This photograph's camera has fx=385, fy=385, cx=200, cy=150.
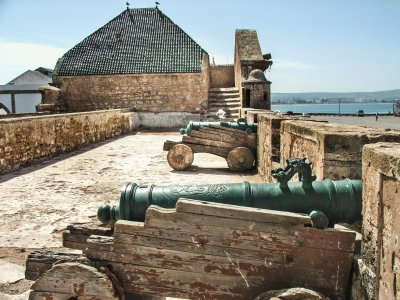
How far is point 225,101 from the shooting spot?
1745 centimetres

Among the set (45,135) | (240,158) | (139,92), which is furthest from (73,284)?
(139,92)

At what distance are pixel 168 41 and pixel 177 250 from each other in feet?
63.3

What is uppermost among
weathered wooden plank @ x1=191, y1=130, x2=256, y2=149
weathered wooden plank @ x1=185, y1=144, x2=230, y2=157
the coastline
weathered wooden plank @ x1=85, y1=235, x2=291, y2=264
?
weathered wooden plank @ x1=191, y1=130, x2=256, y2=149

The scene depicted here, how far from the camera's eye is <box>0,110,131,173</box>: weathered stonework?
777cm

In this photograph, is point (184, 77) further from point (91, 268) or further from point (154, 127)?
point (91, 268)

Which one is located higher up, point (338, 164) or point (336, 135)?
point (336, 135)

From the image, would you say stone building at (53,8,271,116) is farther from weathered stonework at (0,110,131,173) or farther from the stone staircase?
weathered stonework at (0,110,131,173)

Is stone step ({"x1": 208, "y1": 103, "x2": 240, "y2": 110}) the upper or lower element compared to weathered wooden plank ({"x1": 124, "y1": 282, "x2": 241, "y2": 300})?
upper

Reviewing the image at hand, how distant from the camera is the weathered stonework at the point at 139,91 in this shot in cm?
1823

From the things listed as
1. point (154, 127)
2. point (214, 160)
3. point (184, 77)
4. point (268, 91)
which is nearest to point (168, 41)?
point (184, 77)

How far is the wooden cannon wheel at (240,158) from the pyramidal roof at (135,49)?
11.3m

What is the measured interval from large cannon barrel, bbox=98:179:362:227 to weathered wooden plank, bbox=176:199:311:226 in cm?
19

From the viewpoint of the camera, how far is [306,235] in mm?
2383

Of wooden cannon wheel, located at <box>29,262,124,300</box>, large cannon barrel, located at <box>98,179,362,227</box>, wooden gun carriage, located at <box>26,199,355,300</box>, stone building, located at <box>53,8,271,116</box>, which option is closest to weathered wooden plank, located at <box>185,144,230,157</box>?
large cannon barrel, located at <box>98,179,362,227</box>
